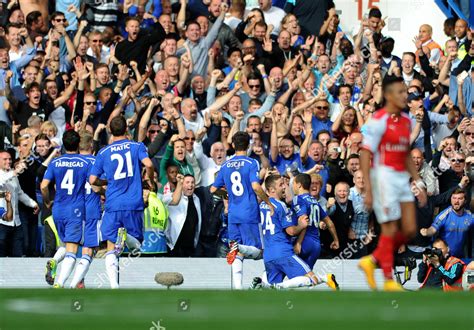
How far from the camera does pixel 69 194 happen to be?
15328 millimetres

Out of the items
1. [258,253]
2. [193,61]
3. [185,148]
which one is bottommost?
[258,253]

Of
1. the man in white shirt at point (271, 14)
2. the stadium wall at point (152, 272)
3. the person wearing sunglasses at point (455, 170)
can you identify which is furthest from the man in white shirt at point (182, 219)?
the man in white shirt at point (271, 14)

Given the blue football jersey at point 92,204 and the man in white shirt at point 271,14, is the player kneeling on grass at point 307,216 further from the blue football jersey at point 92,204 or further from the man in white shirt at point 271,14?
the man in white shirt at point 271,14

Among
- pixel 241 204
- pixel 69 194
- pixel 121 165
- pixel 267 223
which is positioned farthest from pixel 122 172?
pixel 267 223

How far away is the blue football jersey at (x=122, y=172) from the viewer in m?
14.7

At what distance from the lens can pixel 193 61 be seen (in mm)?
19828

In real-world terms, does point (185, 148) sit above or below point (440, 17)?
below

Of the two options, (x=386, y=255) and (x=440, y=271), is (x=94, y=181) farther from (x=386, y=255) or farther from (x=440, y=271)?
(x=386, y=255)

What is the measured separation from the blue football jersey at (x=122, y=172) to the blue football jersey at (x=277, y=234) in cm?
167

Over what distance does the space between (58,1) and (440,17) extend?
22.2 feet

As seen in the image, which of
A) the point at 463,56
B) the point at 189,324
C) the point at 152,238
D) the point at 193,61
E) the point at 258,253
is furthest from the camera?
the point at 463,56

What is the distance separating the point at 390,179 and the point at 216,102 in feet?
27.1

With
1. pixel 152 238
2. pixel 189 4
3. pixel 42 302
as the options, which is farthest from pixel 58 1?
pixel 42 302

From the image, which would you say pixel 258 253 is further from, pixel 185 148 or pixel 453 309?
pixel 453 309
